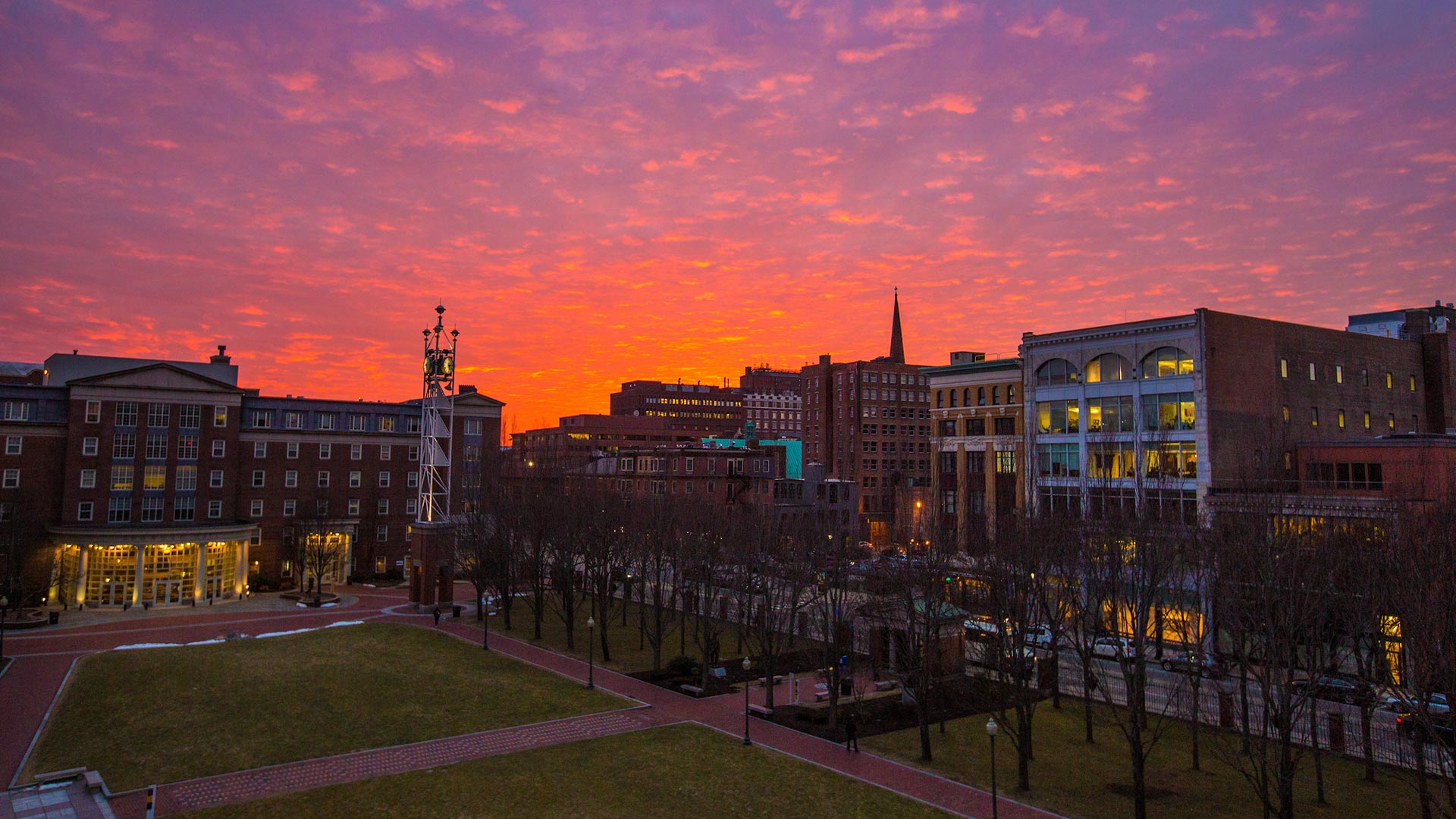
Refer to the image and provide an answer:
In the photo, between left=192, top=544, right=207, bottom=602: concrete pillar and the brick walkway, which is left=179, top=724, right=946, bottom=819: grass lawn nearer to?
the brick walkway

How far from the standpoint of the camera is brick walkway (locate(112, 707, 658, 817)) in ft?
84.3

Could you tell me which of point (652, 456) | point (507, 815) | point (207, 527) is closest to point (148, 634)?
point (207, 527)

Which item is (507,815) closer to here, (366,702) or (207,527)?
(366,702)

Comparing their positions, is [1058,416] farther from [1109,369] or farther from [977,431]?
[977,431]

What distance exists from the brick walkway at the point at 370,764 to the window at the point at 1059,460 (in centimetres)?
4047

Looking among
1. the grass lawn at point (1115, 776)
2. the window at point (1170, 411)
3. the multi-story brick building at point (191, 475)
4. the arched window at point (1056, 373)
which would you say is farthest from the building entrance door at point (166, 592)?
the window at point (1170, 411)

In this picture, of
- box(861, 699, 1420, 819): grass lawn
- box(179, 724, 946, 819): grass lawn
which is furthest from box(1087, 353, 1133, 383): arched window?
box(179, 724, 946, 819): grass lawn

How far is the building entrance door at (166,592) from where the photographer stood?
63938 millimetres

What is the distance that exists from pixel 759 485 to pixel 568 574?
48.4m

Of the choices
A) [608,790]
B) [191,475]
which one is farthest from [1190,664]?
[191,475]

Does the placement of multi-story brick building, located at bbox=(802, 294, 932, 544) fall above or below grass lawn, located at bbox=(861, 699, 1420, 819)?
above

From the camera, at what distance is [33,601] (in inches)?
2395

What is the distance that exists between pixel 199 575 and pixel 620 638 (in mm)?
36357

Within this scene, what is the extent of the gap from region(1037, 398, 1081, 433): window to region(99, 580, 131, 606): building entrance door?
7096 cm
